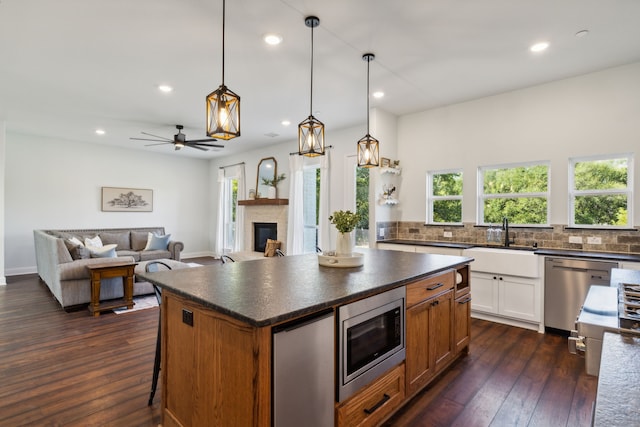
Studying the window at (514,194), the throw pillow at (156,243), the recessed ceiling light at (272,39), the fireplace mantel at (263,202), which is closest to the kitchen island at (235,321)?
the recessed ceiling light at (272,39)

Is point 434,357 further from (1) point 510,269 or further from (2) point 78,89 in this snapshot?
(2) point 78,89

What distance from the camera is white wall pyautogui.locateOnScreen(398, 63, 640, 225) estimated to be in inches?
136

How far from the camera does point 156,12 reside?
2.57 metres

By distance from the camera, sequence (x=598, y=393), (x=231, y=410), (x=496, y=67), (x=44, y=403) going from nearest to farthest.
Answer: (x=598, y=393) < (x=231, y=410) < (x=44, y=403) < (x=496, y=67)

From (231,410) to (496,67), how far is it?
13.0 feet

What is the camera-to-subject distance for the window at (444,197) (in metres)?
4.73

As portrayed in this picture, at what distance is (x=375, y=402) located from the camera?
1837 millimetres

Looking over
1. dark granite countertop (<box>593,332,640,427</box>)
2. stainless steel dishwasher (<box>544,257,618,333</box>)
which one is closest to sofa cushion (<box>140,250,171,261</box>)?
stainless steel dishwasher (<box>544,257,618,333</box>)

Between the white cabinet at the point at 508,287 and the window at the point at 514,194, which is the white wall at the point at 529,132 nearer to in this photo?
the window at the point at 514,194

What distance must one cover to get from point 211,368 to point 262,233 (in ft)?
20.0

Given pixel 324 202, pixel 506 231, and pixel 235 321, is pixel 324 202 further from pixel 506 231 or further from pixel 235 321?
pixel 235 321

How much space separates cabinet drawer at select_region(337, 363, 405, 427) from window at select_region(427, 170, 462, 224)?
3215 millimetres

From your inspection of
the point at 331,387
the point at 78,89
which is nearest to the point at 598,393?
the point at 331,387

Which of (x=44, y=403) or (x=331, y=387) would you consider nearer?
(x=331, y=387)
